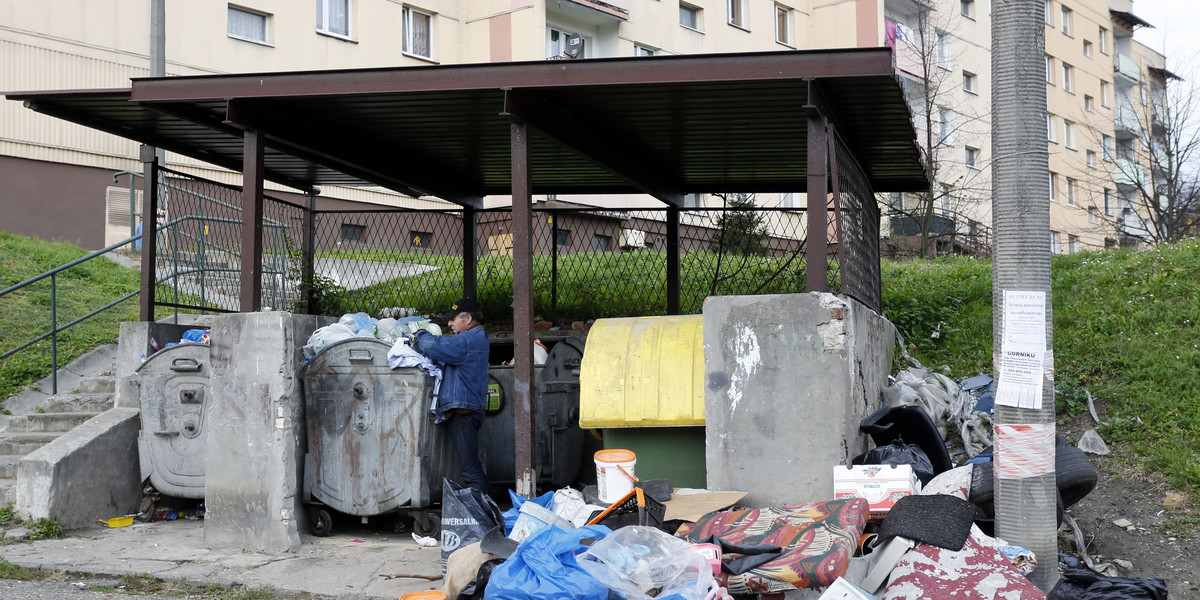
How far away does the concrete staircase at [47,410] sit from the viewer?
774 cm

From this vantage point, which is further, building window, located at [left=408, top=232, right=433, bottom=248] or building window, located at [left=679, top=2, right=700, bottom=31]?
building window, located at [left=679, top=2, right=700, bottom=31]

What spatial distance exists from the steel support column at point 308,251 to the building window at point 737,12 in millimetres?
18080

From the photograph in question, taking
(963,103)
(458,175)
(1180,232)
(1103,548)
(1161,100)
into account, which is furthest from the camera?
(963,103)

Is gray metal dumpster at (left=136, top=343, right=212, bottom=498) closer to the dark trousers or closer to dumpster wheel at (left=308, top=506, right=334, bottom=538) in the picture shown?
dumpster wheel at (left=308, top=506, right=334, bottom=538)

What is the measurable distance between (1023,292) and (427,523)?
415 centimetres

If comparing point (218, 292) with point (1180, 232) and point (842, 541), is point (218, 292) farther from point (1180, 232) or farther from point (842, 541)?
point (1180, 232)

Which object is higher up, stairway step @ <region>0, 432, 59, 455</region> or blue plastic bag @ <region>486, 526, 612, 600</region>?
stairway step @ <region>0, 432, 59, 455</region>

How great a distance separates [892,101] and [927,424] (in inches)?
90.9

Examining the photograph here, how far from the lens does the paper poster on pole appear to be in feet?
14.2

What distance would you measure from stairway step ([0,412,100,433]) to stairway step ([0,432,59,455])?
4.7 inches

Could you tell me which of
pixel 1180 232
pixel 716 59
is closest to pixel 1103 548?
pixel 716 59

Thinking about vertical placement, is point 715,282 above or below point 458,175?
below

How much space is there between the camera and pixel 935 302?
33.2 feet

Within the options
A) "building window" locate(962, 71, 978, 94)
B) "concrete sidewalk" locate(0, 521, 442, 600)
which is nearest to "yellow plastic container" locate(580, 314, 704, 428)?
"concrete sidewalk" locate(0, 521, 442, 600)
